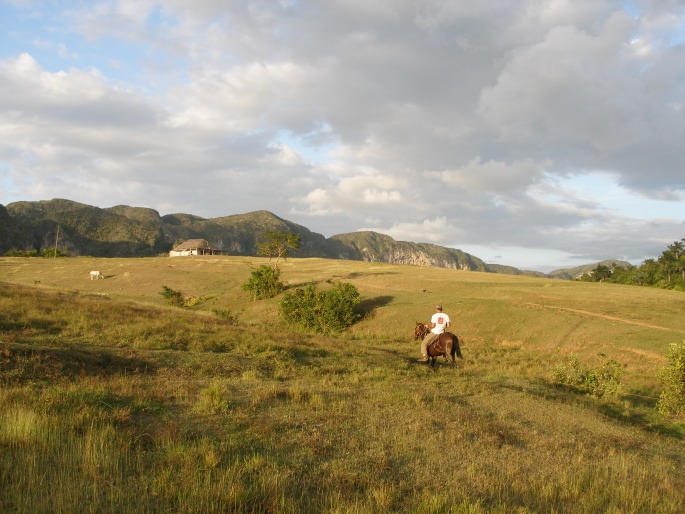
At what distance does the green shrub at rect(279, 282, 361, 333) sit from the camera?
38562 mm

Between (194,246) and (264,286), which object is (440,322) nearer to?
(264,286)

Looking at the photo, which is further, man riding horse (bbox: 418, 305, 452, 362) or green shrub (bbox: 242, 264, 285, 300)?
green shrub (bbox: 242, 264, 285, 300)

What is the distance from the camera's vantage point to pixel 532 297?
141 feet

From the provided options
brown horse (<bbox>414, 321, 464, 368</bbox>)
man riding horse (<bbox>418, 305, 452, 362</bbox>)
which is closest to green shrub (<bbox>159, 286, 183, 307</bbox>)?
man riding horse (<bbox>418, 305, 452, 362</bbox>)

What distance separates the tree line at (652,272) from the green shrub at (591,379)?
84.5 m

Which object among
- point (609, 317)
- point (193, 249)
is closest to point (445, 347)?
point (609, 317)

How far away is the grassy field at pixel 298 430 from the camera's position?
5.63m

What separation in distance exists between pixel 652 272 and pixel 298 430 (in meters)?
107

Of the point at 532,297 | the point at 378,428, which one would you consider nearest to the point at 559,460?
the point at 378,428

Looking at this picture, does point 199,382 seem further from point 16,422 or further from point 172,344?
point 172,344

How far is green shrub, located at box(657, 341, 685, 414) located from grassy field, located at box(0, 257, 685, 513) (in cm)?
74

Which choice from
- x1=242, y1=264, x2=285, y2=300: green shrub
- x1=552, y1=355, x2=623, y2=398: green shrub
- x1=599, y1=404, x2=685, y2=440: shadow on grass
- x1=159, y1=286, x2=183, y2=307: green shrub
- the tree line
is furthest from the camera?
the tree line

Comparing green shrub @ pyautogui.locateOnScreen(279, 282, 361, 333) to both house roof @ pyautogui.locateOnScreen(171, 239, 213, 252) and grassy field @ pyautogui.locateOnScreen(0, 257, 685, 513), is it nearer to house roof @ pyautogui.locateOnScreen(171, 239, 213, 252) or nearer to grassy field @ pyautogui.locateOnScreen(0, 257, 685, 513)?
grassy field @ pyautogui.locateOnScreen(0, 257, 685, 513)

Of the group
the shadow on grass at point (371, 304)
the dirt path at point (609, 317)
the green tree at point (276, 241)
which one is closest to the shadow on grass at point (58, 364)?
the shadow on grass at point (371, 304)
